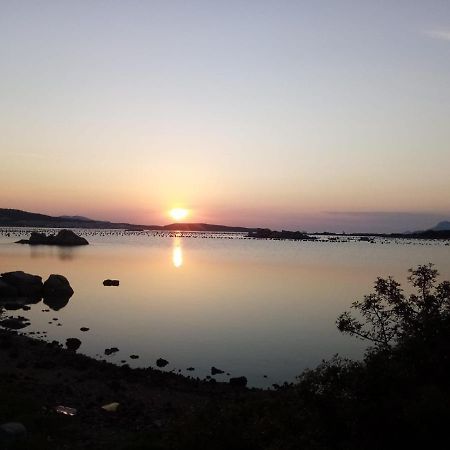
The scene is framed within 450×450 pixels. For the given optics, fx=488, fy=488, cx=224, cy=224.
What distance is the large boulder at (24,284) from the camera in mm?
47906

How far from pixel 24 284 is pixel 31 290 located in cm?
90

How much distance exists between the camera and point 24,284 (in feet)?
158

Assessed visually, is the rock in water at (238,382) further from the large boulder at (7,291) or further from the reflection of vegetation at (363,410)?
the large boulder at (7,291)

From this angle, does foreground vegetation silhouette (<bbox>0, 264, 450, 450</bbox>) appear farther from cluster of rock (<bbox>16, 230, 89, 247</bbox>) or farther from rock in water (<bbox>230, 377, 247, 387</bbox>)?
cluster of rock (<bbox>16, 230, 89, 247</bbox>)

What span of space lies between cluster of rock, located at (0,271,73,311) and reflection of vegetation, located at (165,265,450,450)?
36.0 m

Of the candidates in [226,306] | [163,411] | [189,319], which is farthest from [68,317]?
[163,411]

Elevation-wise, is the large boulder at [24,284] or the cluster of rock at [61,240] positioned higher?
the cluster of rock at [61,240]

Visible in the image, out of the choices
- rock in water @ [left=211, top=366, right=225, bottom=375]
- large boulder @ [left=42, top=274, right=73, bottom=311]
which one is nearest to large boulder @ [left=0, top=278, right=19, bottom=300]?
large boulder @ [left=42, top=274, right=73, bottom=311]

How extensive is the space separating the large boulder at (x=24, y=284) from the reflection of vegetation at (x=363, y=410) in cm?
3995

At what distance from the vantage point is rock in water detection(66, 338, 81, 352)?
28903 mm

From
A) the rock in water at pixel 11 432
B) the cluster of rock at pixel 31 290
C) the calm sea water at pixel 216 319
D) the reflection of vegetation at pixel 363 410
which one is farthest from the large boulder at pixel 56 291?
the reflection of vegetation at pixel 363 410

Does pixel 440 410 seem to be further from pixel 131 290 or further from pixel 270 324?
pixel 131 290

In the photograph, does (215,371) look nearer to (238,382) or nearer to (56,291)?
(238,382)

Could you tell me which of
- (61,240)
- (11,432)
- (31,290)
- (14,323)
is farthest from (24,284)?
(61,240)
